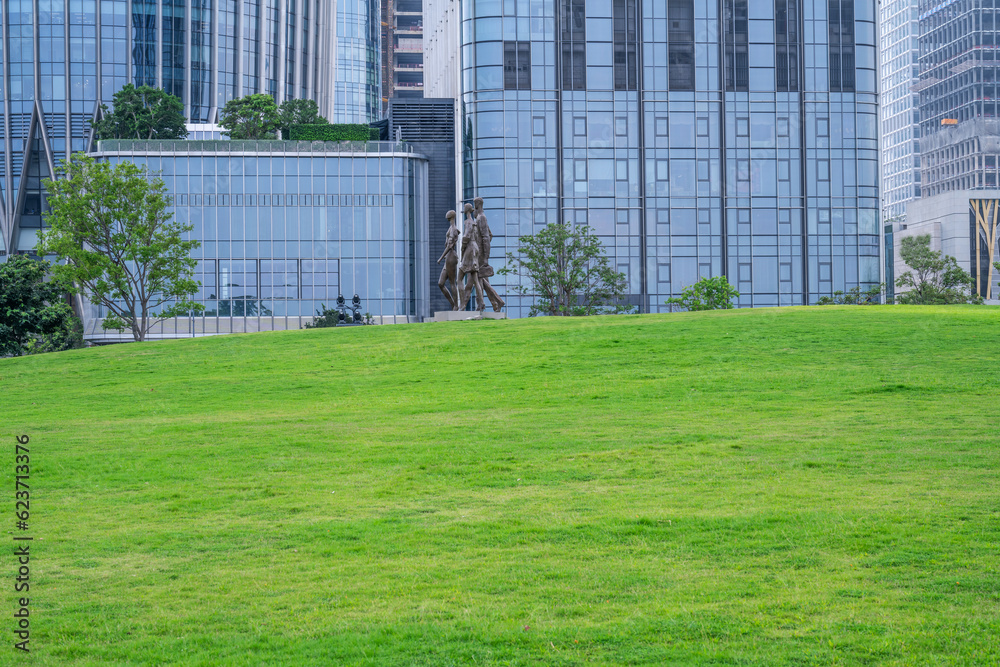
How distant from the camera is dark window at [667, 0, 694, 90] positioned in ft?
252

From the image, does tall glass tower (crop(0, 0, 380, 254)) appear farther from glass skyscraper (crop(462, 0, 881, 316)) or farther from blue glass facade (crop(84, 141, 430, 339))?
glass skyscraper (crop(462, 0, 881, 316))

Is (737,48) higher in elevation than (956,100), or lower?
lower

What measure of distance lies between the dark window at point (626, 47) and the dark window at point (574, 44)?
227 cm

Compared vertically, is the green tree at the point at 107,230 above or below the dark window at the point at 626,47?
below

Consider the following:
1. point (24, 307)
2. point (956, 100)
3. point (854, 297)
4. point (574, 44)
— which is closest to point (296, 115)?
point (574, 44)

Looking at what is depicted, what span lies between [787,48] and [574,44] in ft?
49.4

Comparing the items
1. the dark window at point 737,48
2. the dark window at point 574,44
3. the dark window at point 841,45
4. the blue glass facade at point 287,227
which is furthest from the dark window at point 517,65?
the dark window at point 841,45

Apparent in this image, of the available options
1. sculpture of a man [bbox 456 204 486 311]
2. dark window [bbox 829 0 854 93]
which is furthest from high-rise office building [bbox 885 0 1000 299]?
sculpture of a man [bbox 456 204 486 311]

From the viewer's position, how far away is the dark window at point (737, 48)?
77188 millimetres

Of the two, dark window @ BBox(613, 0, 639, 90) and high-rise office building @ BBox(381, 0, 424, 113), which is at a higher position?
high-rise office building @ BBox(381, 0, 424, 113)

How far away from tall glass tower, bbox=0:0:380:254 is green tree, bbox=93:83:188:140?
12.6m

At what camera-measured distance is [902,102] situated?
194 meters

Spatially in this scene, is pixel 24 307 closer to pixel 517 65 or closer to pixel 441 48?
pixel 517 65

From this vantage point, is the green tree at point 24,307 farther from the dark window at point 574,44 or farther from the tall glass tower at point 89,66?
Result: the tall glass tower at point 89,66
